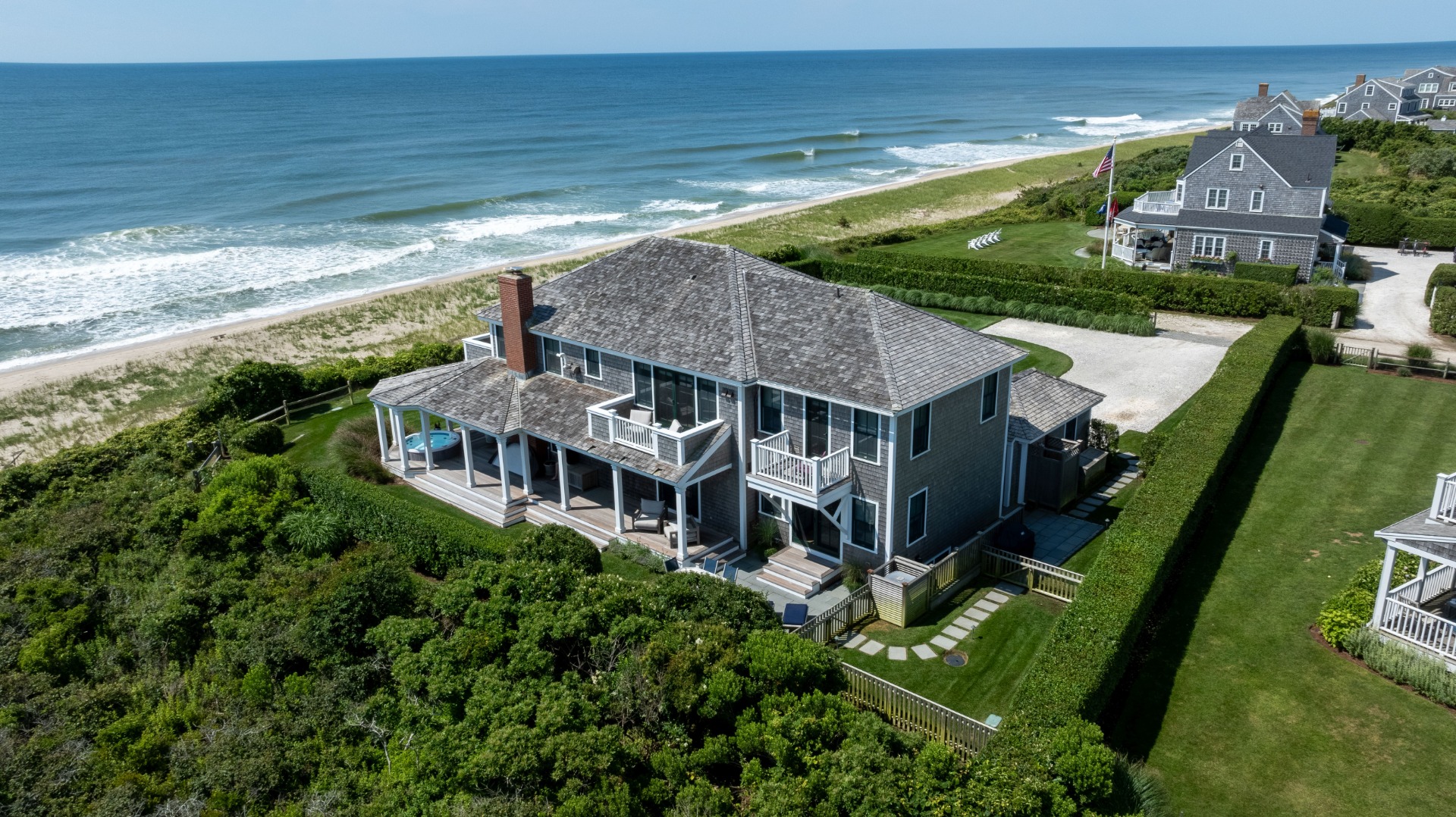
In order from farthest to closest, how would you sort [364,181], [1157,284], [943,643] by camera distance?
[364,181]
[1157,284]
[943,643]

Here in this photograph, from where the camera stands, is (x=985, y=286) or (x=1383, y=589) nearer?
(x=1383, y=589)

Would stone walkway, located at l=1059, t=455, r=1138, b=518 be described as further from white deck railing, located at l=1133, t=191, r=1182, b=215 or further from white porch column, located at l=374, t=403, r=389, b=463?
white deck railing, located at l=1133, t=191, r=1182, b=215

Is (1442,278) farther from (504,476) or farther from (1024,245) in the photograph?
(504,476)

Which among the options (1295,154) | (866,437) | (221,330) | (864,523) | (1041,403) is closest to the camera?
(866,437)

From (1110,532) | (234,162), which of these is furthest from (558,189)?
(1110,532)

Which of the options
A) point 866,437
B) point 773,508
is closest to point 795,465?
point 866,437

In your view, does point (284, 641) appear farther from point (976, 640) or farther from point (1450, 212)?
point (1450, 212)

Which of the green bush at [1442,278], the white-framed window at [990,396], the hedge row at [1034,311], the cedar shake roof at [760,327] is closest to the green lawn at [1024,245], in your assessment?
the hedge row at [1034,311]
